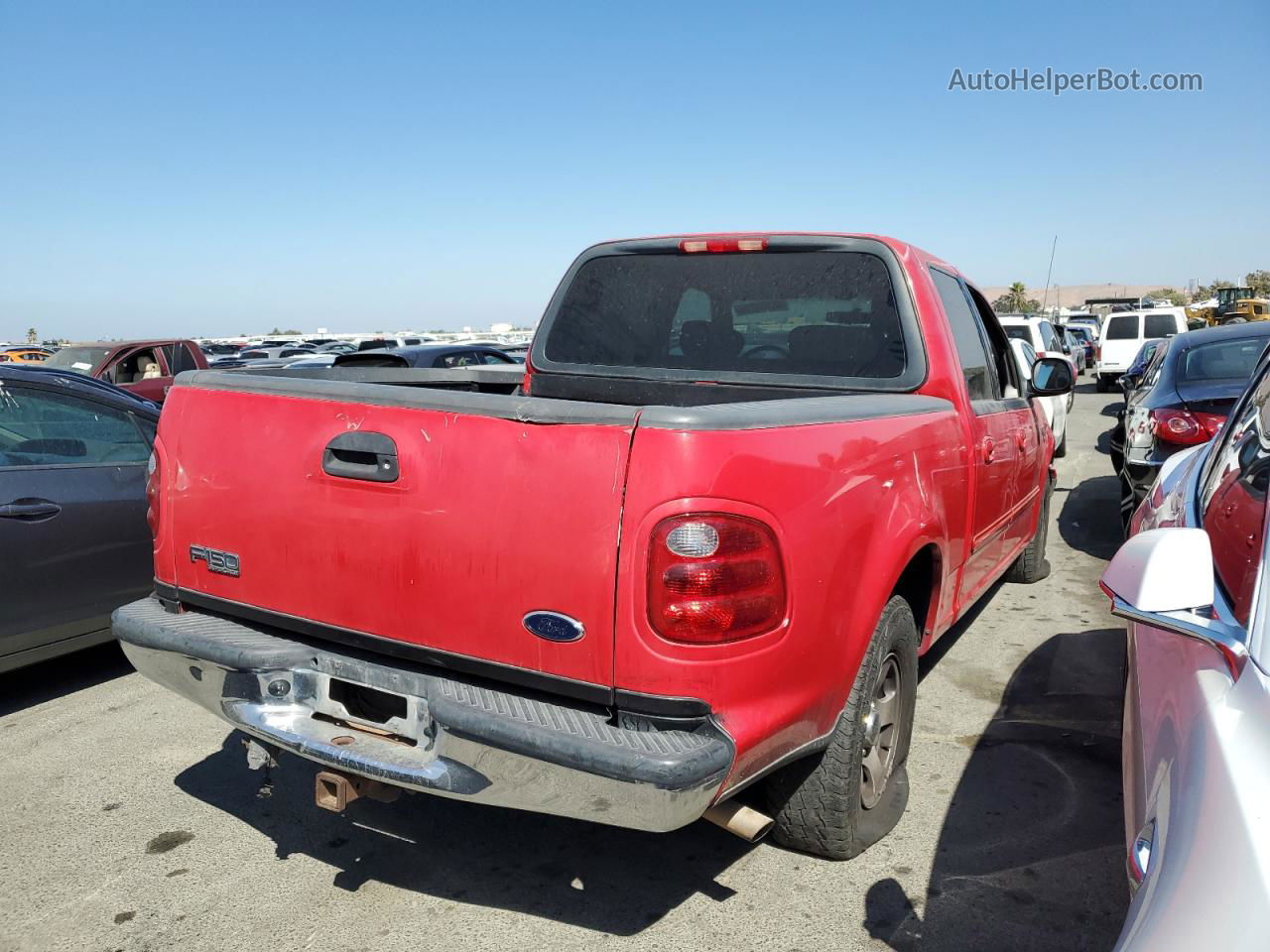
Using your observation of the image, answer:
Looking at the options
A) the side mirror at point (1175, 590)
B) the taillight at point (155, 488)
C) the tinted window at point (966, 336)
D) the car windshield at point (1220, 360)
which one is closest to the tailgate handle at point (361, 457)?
the taillight at point (155, 488)

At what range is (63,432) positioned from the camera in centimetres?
476

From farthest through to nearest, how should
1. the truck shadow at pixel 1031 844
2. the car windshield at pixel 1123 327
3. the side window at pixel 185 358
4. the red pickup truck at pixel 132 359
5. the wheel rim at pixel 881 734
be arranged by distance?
1. the car windshield at pixel 1123 327
2. the side window at pixel 185 358
3. the red pickup truck at pixel 132 359
4. the wheel rim at pixel 881 734
5. the truck shadow at pixel 1031 844

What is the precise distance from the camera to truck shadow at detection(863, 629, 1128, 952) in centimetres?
273

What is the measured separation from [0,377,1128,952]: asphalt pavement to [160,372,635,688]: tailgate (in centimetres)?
91

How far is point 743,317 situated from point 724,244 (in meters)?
0.31

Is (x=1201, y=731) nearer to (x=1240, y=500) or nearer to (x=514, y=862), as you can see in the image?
(x=1240, y=500)

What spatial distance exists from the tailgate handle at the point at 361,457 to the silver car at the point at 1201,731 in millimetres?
1722

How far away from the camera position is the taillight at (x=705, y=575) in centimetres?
222

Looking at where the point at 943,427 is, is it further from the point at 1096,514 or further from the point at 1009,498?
the point at 1096,514

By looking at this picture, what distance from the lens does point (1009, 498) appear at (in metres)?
4.60

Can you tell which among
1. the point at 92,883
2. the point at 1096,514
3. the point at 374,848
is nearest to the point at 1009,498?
the point at 374,848

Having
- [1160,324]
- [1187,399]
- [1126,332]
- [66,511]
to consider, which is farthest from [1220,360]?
[1160,324]

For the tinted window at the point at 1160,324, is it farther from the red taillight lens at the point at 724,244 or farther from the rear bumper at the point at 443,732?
the rear bumper at the point at 443,732

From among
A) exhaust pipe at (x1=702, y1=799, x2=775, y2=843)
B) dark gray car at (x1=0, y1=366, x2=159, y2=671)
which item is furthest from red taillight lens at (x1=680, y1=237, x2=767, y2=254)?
dark gray car at (x1=0, y1=366, x2=159, y2=671)
